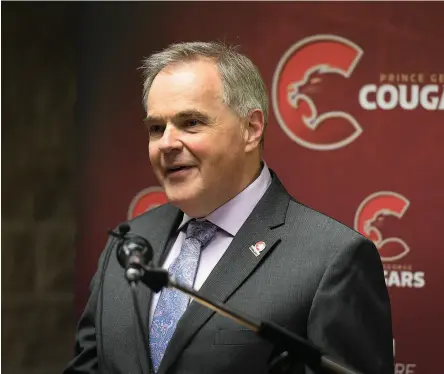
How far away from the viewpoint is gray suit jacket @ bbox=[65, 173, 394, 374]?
5.79ft

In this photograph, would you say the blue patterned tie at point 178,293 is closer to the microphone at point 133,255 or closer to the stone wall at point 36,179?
the microphone at point 133,255

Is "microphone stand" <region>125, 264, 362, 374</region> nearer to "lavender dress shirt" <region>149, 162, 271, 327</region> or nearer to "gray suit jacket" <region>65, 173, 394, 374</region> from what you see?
"gray suit jacket" <region>65, 173, 394, 374</region>

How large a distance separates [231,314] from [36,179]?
2006 millimetres

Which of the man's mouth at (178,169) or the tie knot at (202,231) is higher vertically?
the man's mouth at (178,169)

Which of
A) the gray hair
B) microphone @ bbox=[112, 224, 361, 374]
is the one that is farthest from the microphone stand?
the gray hair

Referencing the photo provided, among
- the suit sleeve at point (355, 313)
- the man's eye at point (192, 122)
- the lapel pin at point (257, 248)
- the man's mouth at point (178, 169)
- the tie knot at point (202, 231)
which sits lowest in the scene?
the suit sleeve at point (355, 313)

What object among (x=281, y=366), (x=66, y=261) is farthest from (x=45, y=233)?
(x=281, y=366)

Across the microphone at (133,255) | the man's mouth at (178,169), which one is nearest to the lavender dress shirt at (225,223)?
the man's mouth at (178,169)

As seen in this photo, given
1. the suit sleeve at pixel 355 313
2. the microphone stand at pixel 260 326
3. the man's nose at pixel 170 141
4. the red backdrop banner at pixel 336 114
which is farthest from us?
the red backdrop banner at pixel 336 114

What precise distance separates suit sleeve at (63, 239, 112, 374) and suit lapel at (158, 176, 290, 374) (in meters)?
0.30

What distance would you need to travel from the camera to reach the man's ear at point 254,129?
2.02 metres

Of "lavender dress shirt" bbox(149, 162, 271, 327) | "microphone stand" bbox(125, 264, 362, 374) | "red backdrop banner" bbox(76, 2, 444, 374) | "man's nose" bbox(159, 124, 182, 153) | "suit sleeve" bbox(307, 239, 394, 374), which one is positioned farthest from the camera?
"red backdrop banner" bbox(76, 2, 444, 374)

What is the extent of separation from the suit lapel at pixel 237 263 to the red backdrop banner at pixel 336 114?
921mm

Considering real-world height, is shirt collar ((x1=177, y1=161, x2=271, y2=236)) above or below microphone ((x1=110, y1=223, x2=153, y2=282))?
below
